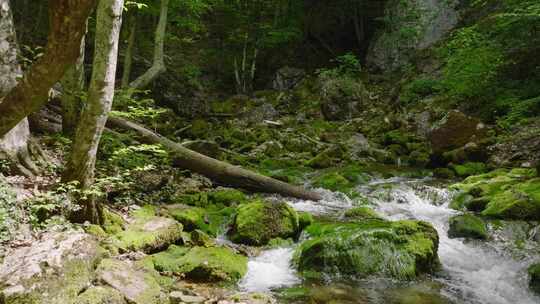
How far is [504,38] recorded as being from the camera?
45.5 feet

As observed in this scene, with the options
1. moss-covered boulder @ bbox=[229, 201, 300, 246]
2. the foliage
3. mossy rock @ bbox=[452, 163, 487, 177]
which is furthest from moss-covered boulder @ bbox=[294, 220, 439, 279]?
the foliage

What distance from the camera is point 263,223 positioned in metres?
7.00

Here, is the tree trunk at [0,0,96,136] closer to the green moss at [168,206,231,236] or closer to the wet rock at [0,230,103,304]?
the wet rock at [0,230,103,304]

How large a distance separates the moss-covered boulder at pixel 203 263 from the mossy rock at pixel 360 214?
3168mm

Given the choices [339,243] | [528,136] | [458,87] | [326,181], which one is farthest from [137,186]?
[458,87]

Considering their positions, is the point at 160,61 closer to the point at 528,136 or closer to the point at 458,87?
the point at 458,87

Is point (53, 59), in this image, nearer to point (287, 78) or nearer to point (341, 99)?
point (341, 99)

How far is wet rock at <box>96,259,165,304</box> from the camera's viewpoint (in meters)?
4.05

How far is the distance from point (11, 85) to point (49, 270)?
11.0ft

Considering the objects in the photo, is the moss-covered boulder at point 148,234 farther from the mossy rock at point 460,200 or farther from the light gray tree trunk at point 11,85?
the mossy rock at point 460,200

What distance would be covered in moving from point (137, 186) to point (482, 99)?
12420 millimetres

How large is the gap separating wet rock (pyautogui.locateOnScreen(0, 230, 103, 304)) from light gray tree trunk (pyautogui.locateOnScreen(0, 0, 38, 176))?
228cm

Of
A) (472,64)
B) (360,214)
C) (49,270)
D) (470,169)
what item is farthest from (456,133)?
(49,270)

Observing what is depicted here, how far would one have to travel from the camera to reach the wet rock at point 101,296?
3.71 meters
